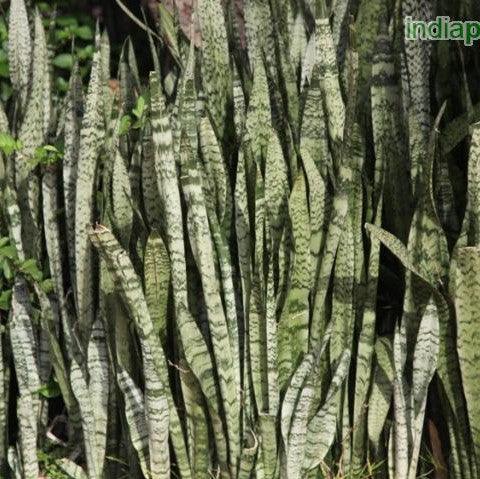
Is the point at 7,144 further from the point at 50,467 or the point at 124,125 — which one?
the point at 50,467

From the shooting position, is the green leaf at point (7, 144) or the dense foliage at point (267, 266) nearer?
the dense foliage at point (267, 266)

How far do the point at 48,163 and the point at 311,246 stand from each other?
54 cm

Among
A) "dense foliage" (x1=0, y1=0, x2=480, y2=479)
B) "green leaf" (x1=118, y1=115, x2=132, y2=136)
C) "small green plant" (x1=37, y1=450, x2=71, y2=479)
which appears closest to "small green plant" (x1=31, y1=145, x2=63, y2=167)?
"dense foliage" (x1=0, y1=0, x2=480, y2=479)

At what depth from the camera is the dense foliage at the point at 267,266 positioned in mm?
1466

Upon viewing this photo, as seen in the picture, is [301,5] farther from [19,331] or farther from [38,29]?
[19,331]

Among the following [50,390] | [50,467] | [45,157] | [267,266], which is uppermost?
[45,157]

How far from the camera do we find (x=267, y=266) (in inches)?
60.7

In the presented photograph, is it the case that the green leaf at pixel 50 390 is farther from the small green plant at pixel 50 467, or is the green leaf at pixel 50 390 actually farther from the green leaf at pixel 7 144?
the green leaf at pixel 7 144

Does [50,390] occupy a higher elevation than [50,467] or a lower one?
higher

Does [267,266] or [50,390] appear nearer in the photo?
[267,266]

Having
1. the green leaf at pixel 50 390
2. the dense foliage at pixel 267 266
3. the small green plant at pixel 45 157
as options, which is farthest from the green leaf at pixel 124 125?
the green leaf at pixel 50 390

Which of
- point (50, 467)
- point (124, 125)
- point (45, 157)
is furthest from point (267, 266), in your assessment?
point (50, 467)

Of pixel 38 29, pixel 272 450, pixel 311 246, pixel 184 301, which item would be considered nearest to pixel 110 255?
pixel 184 301

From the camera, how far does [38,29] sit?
1844mm
